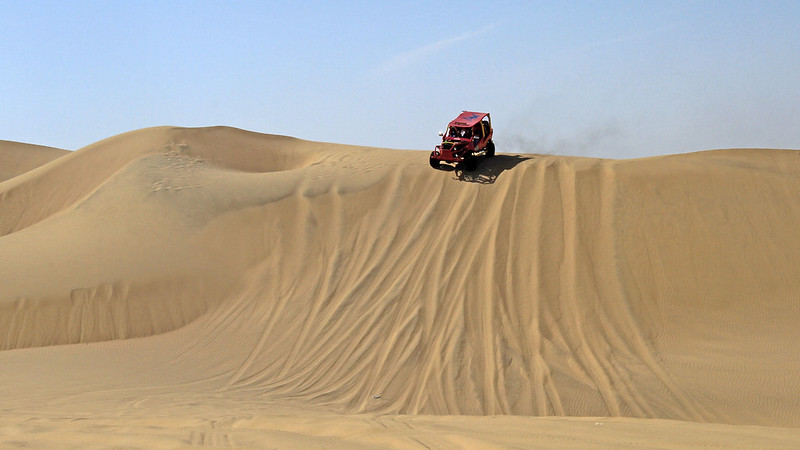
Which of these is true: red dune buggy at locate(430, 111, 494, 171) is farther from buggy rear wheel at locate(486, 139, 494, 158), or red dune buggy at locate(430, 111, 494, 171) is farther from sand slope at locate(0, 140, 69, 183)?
sand slope at locate(0, 140, 69, 183)

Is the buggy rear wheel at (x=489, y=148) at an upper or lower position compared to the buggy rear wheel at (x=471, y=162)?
upper

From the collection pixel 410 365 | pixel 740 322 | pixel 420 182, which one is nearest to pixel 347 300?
pixel 410 365

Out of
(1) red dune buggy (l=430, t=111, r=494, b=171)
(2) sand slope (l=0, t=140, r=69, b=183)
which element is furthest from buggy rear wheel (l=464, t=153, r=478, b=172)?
(2) sand slope (l=0, t=140, r=69, b=183)

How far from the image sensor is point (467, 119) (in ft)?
65.3

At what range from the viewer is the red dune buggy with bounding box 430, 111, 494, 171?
Result: 63.3 ft

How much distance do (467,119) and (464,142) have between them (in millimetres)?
1024

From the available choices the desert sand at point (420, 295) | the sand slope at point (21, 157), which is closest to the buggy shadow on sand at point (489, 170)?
the desert sand at point (420, 295)

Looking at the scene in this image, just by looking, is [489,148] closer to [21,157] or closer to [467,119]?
[467,119]

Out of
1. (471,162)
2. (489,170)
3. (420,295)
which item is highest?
(471,162)

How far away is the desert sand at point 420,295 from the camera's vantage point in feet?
40.4

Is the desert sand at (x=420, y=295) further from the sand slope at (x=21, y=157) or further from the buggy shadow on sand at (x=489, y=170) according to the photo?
the sand slope at (x=21, y=157)

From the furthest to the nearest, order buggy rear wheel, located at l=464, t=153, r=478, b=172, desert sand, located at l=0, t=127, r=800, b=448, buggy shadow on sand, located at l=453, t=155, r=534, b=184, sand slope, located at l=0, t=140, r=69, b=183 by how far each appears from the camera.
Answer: sand slope, located at l=0, t=140, r=69, b=183 < buggy rear wheel, located at l=464, t=153, r=478, b=172 < buggy shadow on sand, located at l=453, t=155, r=534, b=184 < desert sand, located at l=0, t=127, r=800, b=448

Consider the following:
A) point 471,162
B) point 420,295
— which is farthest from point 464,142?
point 420,295

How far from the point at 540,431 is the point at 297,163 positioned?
1922 cm
